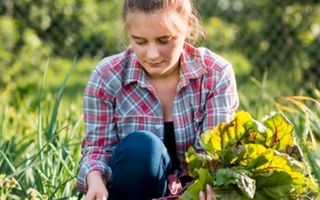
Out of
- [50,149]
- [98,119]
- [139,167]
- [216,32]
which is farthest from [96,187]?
[216,32]

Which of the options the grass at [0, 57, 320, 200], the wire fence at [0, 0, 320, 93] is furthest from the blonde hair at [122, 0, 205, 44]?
the wire fence at [0, 0, 320, 93]

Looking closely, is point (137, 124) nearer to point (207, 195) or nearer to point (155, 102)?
point (155, 102)

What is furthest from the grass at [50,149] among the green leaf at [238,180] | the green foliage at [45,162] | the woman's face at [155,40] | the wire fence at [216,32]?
the wire fence at [216,32]

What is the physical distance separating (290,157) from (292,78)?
12.2ft

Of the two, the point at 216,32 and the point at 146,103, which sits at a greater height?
→ the point at 216,32

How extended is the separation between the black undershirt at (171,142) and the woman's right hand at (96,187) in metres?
0.27

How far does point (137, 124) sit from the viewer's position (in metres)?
2.55

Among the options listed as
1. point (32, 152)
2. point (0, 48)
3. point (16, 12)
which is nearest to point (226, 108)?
point (32, 152)

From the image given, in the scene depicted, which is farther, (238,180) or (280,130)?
(280,130)

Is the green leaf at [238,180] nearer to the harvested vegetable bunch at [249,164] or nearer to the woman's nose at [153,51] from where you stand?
the harvested vegetable bunch at [249,164]

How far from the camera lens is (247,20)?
6297 millimetres

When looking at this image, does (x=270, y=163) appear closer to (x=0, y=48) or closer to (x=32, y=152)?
(x=32, y=152)

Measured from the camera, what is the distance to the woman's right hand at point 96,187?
2256 mm

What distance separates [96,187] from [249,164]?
0.46 metres
